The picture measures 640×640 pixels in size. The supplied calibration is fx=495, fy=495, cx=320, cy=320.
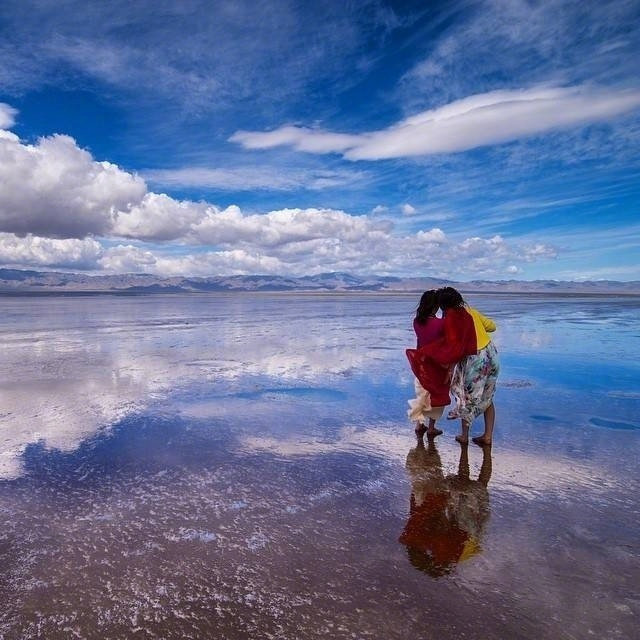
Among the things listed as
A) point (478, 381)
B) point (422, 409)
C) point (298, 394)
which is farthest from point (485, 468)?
point (298, 394)

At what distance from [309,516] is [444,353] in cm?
287

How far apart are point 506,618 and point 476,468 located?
2567 millimetres

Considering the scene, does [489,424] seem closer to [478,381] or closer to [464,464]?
[478,381]

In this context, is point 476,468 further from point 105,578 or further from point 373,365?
point 373,365

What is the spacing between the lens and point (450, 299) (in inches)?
242

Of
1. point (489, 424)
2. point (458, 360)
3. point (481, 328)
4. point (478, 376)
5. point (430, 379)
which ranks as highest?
point (481, 328)

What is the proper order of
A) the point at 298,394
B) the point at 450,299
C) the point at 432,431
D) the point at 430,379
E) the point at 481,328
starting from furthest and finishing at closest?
1. the point at 298,394
2. the point at 432,431
3. the point at 430,379
4. the point at 481,328
5. the point at 450,299

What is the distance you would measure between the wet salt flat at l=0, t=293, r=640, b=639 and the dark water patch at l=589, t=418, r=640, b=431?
4 centimetres

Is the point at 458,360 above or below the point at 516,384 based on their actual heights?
above

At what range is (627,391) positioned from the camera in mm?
9203

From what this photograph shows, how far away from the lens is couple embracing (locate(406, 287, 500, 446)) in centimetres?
619

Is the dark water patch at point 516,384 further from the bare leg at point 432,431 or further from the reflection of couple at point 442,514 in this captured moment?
the reflection of couple at point 442,514

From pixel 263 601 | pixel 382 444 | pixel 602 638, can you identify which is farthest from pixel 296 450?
pixel 602 638

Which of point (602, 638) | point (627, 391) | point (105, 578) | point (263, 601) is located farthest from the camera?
point (627, 391)
